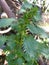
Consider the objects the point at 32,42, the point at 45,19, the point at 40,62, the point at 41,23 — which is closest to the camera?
the point at 32,42

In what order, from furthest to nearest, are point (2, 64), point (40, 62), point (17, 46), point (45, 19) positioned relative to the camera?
point (45, 19) < point (2, 64) < point (40, 62) < point (17, 46)

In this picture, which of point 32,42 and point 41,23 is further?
point 41,23

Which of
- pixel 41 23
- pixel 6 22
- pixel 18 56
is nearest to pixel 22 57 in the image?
pixel 18 56

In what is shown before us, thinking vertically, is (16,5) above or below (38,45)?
below

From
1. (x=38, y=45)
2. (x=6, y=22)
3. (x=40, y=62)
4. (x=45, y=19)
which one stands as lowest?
(x=45, y=19)

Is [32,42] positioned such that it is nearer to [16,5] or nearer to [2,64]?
[2,64]
